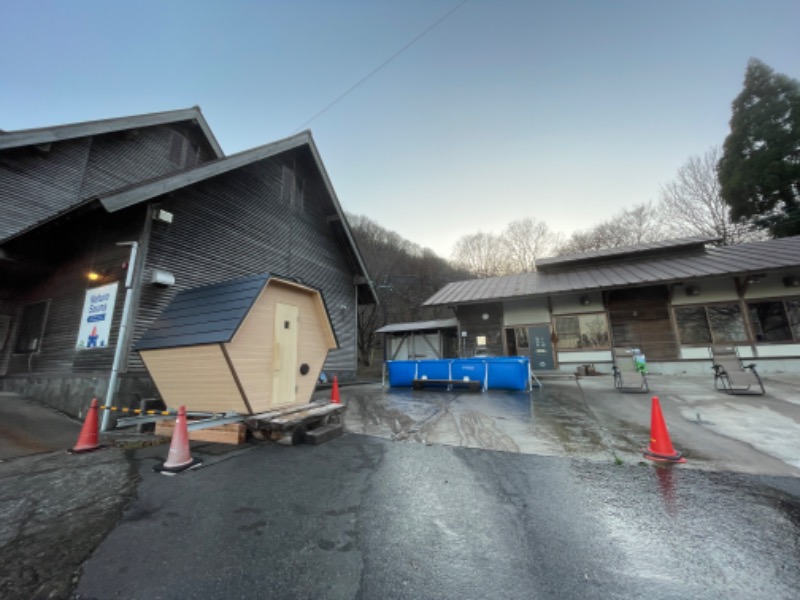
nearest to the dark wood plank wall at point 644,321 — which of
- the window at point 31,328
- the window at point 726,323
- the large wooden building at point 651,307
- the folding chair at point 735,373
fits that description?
the large wooden building at point 651,307

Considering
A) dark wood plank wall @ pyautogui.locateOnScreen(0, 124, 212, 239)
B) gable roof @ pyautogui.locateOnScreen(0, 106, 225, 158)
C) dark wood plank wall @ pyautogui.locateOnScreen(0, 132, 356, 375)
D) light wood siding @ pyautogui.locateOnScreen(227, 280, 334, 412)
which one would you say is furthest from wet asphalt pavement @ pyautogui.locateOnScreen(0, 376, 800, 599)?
gable roof @ pyautogui.locateOnScreen(0, 106, 225, 158)

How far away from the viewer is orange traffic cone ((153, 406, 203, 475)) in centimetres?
363

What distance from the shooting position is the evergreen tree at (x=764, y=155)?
1881cm

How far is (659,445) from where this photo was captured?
392cm

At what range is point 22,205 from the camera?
8852 millimetres

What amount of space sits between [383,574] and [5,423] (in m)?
8.24

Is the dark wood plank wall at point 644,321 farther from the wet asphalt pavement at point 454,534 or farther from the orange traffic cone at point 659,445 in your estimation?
the wet asphalt pavement at point 454,534

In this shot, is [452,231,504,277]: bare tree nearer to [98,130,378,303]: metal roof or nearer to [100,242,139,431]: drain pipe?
[98,130,378,303]: metal roof

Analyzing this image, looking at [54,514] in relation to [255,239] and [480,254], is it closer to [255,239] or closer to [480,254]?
[255,239]

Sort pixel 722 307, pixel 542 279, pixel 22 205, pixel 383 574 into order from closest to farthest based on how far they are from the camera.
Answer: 1. pixel 383 574
2. pixel 22 205
3. pixel 722 307
4. pixel 542 279

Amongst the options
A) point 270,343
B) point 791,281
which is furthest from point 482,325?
point 270,343

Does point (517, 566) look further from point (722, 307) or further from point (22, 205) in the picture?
point (722, 307)

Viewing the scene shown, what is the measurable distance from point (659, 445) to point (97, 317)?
10982 millimetres

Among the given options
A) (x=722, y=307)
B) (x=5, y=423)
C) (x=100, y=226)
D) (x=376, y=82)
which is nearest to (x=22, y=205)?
(x=100, y=226)
